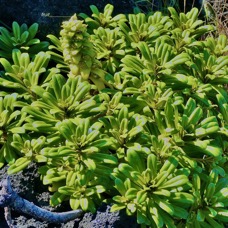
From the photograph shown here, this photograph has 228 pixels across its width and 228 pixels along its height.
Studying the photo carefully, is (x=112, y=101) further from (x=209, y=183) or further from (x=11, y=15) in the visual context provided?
(x=11, y=15)

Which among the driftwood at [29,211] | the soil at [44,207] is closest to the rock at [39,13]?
the soil at [44,207]

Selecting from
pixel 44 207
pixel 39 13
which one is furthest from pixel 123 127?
pixel 39 13

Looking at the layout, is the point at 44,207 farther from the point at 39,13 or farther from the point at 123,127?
the point at 39,13

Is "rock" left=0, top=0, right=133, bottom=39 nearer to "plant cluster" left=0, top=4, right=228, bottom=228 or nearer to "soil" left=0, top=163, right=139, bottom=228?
"plant cluster" left=0, top=4, right=228, bottom=228

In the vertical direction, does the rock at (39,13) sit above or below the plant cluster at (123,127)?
above

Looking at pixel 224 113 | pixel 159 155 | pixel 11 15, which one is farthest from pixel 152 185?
pixel 11 15

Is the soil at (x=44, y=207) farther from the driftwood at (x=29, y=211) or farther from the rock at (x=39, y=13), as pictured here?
the rock at (x=39, y=13)
